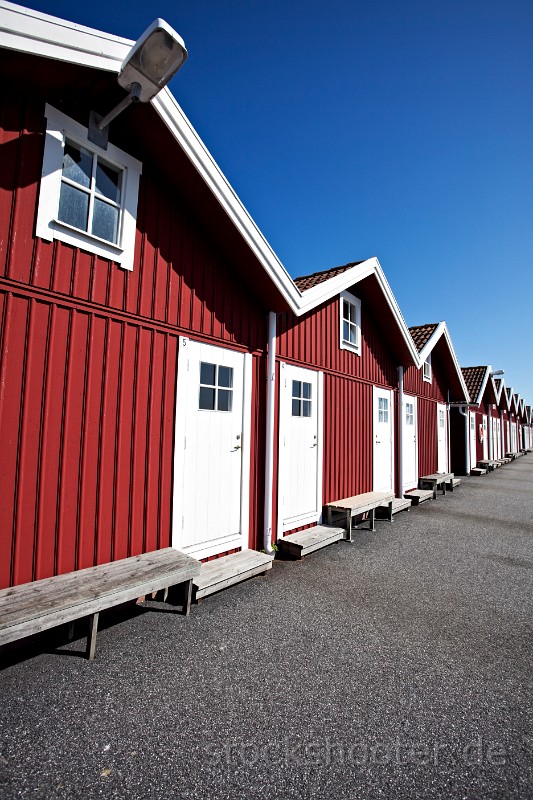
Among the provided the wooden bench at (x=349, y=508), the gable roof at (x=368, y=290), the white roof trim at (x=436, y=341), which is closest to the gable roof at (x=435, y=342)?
the white roof trim at (x=436, y=341)

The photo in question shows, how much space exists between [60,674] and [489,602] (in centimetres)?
408

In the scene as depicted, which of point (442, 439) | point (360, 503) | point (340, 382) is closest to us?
point (360, 503)

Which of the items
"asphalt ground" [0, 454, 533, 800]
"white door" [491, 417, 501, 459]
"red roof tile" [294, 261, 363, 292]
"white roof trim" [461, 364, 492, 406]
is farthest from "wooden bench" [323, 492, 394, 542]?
"white door" [491, 417, 501, 459]

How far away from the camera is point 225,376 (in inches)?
192

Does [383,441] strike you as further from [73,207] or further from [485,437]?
[485,437]

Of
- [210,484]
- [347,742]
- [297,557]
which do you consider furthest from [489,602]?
[210,484]

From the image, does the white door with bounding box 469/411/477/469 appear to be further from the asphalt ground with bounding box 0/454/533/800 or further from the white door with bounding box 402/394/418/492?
the asphalt ground with bounding box 0/454/533/800

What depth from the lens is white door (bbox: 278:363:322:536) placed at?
5.71 m

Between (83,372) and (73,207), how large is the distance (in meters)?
1.55

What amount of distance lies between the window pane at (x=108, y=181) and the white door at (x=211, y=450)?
1592 mm

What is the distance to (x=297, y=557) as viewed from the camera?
521 centimetres

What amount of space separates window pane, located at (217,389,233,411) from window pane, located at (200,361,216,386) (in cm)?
18

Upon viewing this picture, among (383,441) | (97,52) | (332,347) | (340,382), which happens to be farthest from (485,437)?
(97,52)

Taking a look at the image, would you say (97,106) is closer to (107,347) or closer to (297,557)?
(107,347)
